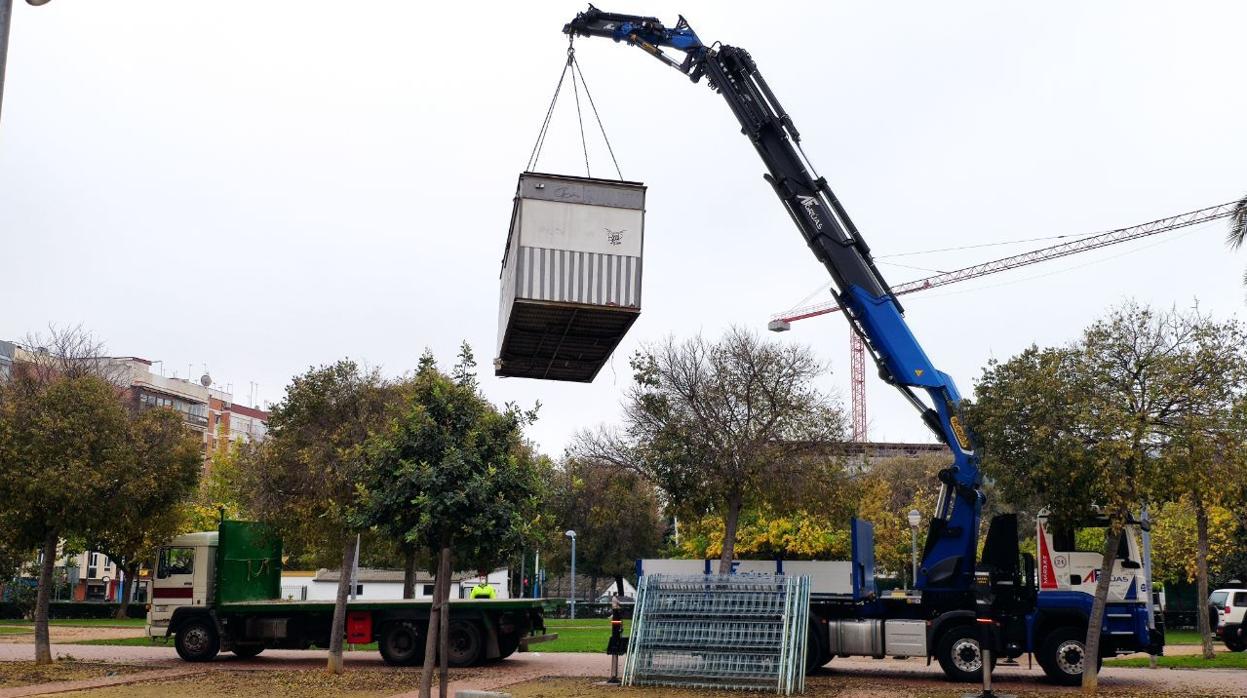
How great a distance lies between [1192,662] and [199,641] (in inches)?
912

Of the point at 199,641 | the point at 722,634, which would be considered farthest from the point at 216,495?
the point at 722,634

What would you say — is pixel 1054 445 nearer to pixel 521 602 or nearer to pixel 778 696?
pixel 778 696

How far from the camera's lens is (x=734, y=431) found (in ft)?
99.5

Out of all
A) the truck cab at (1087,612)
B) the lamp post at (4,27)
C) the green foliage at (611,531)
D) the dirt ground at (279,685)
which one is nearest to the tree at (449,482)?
the dirt ground at (279,685)

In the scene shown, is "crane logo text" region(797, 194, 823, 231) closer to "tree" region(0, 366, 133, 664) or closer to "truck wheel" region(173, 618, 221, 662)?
"tree" region(0, 366, 133, 664)

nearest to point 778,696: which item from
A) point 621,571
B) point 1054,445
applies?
point 1054,445

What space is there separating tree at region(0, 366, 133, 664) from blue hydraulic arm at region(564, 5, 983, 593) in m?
14.1

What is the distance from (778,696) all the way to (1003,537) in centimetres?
645

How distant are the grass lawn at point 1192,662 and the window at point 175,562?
21.8m

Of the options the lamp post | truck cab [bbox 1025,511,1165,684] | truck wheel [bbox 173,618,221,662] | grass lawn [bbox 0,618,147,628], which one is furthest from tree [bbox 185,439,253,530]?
the lamp post

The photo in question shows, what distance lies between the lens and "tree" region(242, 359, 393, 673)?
22328 mm

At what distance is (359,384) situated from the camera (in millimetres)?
23031

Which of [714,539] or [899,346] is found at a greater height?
[899,346]

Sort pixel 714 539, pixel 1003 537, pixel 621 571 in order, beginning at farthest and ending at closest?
pixel 621 571 → pixel 714 539 → pixel 1003 537
